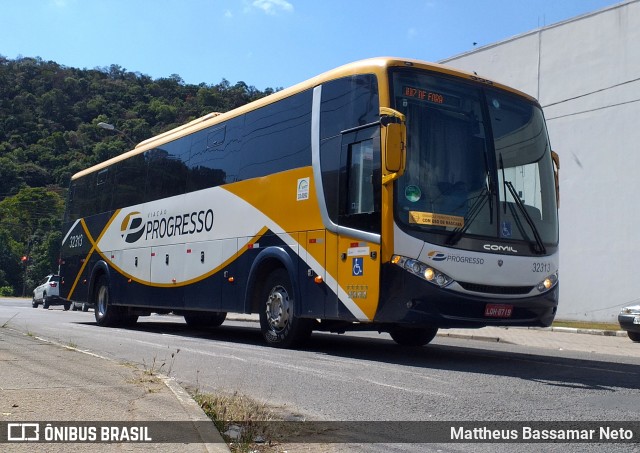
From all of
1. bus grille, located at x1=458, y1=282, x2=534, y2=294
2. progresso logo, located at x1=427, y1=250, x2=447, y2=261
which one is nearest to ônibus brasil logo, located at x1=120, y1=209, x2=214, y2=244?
progresso logo, located at x1=427, y1=250, x2=447, y2=261

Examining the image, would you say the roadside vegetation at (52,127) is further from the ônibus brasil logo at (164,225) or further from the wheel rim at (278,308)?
the wheel rim at (278,308)

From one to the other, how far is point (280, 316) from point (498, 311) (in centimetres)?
368

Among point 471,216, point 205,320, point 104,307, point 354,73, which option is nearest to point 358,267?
point 471,216

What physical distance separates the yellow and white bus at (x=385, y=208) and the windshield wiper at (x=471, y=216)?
0.02 m

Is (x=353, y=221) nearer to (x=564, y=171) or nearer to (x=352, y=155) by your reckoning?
(x=352, y=155)

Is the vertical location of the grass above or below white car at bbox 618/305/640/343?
below

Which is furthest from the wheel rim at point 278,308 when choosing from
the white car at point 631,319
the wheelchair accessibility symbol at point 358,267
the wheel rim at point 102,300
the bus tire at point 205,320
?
the white car at point 631,319

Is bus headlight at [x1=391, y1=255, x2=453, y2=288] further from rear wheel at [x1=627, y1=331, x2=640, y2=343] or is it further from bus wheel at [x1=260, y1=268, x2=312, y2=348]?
rear wheel at [x1=627, y1=331, x2=640, y2=343]

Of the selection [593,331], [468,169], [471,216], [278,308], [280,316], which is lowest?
[593,331]

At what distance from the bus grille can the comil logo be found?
979 cm

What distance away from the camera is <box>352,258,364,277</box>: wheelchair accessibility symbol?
9.80m

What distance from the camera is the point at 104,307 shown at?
19000 mm

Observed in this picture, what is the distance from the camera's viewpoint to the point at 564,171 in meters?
24.4

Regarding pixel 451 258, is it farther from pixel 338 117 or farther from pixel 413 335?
pixel 413 335
